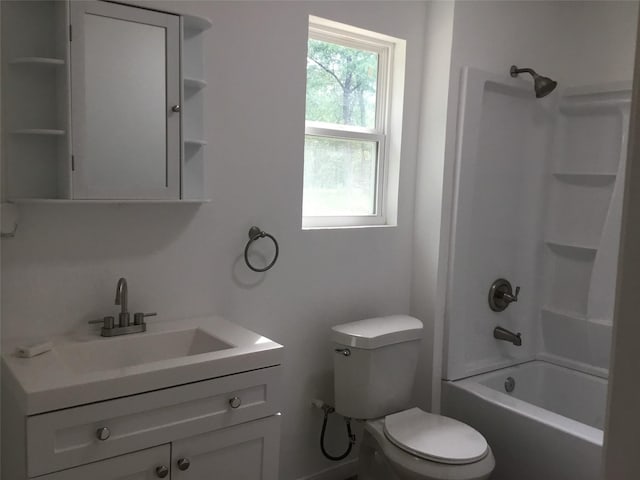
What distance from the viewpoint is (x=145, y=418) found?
5.43ft

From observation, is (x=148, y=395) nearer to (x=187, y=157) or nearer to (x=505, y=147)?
(x=187, y=157)

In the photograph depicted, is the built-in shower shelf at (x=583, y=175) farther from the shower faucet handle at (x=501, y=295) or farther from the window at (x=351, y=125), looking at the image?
the window at (x=351, y=125)

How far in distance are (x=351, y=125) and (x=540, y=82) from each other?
0.99m

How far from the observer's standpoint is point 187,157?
216cm

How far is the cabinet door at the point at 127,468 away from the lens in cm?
155

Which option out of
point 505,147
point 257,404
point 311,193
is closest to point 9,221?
point 257,404

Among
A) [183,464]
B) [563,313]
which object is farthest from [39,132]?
[563,313]

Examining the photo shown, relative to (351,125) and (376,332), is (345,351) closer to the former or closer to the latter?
(376,332)

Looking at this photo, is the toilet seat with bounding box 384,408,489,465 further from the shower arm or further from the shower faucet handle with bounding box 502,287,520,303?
the shower arm

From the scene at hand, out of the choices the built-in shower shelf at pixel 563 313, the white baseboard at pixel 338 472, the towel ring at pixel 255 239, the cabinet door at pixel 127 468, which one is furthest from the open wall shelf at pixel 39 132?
the built-in shower shelf at pixel 563 313

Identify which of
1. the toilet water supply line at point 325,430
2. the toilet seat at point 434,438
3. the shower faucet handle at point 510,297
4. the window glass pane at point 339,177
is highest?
the window glass pane at point 339,177

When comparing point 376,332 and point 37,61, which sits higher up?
point 37,61

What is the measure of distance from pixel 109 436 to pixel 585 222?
104 inches

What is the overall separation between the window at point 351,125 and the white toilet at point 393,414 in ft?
1.88
